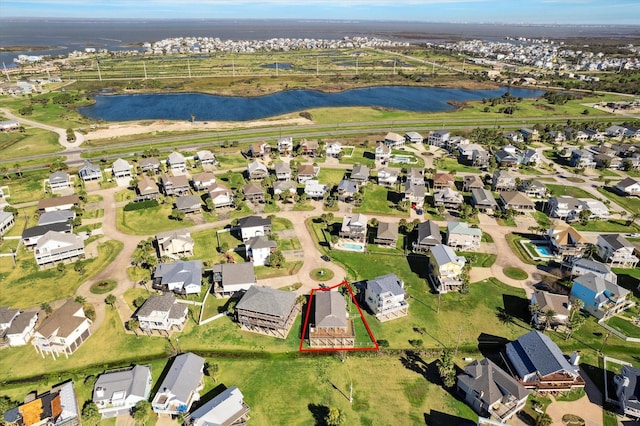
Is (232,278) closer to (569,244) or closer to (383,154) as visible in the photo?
(569,244)

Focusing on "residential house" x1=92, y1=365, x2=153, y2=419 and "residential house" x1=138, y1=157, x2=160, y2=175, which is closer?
"residential house" x1=92, y1=365, x2=153, y2=419

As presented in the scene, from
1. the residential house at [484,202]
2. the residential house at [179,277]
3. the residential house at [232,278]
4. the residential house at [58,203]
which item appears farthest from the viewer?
the residential house at [484,202]

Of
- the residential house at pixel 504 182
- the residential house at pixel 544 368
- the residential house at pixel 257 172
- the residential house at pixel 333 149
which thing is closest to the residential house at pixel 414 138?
the residential house at pixel 333 149

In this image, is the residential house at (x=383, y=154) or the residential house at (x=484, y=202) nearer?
the residential house at (x=484, y=202)

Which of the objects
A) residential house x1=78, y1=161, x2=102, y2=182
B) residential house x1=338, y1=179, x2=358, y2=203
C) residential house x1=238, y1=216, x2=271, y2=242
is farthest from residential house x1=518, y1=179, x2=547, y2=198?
residential house x1=78, y1=161, x2=102, y2=182

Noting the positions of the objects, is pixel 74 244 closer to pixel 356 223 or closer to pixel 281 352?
pixel 281 352

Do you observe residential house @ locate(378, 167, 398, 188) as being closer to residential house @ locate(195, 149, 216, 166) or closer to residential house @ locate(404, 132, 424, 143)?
residential house @ locate(404, 132, 424, 143)

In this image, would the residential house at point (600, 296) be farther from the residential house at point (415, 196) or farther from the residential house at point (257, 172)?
the residential house at point (257, 172)
